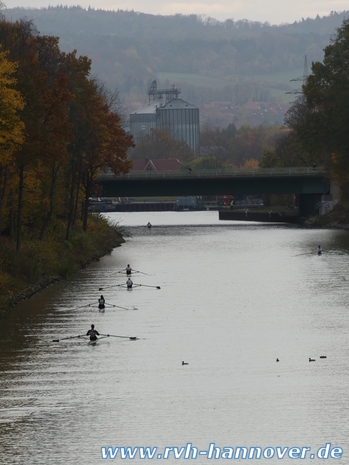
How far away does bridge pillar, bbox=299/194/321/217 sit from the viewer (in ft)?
489

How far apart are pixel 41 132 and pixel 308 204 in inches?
3829

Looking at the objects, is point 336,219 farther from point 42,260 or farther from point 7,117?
point 7,117

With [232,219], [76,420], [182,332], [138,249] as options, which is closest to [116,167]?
[138,249]

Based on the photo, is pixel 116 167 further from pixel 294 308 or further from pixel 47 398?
pixel 47 398

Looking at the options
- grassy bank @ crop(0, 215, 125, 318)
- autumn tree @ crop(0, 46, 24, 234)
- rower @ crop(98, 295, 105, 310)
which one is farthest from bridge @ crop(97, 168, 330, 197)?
rower @ crop(98, 295, 105, 310)

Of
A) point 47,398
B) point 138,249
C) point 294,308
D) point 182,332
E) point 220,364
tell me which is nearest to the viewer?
point 47,398


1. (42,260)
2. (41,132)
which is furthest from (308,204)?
(41,132)

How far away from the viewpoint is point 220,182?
466 feet

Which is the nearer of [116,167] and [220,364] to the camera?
[220,364]

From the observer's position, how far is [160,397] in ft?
99.5

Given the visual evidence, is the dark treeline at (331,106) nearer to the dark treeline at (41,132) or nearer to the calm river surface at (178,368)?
the dark treeline at (41,132)

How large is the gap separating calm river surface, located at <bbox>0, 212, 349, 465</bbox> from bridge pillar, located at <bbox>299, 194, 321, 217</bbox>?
83.2m

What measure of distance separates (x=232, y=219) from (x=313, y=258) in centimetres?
10123

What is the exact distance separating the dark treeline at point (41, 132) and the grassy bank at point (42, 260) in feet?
3.50
